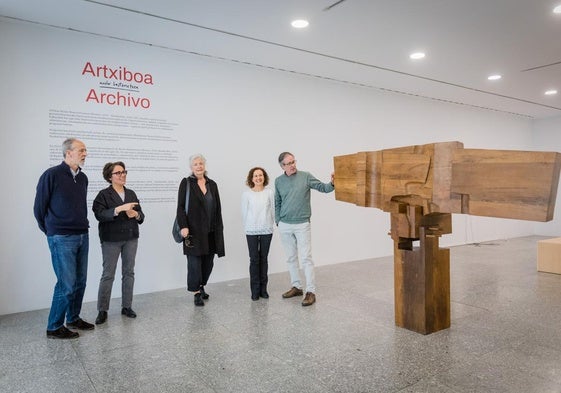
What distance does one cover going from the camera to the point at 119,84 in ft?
15.2

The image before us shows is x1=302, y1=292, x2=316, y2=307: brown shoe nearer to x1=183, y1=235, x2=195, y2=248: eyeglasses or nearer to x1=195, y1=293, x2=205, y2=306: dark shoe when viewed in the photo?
x1=195, y1=293, x2=205, y2=306: dark shoe

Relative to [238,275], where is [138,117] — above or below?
above

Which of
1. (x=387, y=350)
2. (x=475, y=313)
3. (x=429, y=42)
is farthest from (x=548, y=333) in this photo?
(x=429, y=42)

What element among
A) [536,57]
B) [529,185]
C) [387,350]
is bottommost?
[387,350]

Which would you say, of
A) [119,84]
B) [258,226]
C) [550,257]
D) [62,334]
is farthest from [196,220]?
[550,257]

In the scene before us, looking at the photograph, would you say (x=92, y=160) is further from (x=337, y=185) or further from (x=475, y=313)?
(x=475, y=313)

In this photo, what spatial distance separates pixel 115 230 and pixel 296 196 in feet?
5.76

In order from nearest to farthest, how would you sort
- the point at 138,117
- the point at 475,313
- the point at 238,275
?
1. the point at 475,313
2. the point at 138,117
3. the point at 238,275

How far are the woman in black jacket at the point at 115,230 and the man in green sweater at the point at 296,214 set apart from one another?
4.70 feet

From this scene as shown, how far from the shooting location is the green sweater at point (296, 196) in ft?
13.7

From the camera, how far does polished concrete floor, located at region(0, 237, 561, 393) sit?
2.46 m

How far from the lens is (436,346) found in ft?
9.70

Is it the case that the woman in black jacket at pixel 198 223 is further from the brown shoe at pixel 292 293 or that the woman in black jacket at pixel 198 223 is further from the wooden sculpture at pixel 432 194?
the wooden sculpture at pixel 432 194

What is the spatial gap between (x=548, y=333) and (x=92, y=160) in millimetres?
4548
